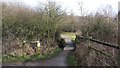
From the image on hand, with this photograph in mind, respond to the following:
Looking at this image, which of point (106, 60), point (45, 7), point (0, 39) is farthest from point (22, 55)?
point (106, 60)

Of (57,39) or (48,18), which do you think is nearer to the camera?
(48,18)

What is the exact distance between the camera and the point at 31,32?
20.2 metres

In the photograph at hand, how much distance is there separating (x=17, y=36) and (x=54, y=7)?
5.71 meters

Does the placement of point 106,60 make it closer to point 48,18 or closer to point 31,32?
point 31,32

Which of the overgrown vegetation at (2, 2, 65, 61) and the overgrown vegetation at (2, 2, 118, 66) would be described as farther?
the overgrown vegetation at (2, 2, 65, 61)

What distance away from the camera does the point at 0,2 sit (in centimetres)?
1853

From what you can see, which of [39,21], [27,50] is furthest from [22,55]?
[39,21]

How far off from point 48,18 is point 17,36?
450cm

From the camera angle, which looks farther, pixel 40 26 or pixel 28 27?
pixel 40 26

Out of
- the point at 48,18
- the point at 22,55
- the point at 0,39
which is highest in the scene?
the point at 48,18

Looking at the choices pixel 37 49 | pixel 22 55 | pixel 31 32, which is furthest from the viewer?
pixel 31 32

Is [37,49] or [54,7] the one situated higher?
[54,7]

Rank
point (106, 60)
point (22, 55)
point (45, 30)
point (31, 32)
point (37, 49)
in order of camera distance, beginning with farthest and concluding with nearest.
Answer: point (45, 30) < point (31, 32) < point (37, 49) < point (22, 55) < point (106, 60)

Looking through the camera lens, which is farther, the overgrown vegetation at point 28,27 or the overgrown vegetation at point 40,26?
the overgrown vegetation at point 28,27
